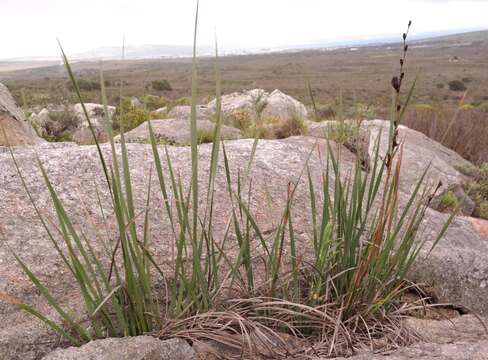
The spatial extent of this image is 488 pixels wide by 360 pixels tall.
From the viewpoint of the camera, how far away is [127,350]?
1384 millimetres

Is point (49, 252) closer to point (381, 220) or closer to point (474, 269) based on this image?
point (381, 220)

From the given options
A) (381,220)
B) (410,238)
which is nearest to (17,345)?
(381,220)

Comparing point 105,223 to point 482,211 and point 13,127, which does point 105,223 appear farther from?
point 482,211

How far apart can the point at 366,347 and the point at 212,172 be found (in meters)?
0.81

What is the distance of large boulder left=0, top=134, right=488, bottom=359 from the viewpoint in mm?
1782

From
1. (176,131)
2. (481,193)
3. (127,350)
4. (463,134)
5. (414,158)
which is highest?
(127,350)

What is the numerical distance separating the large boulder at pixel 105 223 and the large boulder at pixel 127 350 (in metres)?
0.33

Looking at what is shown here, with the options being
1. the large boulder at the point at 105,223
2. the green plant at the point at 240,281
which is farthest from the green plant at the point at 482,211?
the green plant at the point at 240,281

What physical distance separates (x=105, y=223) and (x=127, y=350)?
52 centimetres

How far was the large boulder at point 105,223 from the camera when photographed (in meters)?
1.78

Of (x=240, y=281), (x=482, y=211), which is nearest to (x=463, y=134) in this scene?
(x=482, y=211)

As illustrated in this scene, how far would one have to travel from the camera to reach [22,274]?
1.84 meters

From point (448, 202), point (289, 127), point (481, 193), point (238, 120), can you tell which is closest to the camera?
point (448, 202)

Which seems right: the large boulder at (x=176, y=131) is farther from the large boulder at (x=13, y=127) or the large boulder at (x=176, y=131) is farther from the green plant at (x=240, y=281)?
the green plant at (x=240, y=281)
